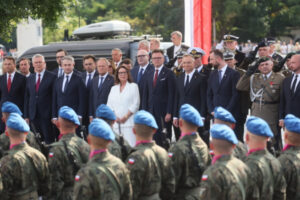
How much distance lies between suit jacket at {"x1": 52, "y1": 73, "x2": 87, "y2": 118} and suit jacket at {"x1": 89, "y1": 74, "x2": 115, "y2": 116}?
167mm

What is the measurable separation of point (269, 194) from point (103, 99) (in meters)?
5.51

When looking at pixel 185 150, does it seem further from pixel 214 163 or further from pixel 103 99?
pixel 103 99

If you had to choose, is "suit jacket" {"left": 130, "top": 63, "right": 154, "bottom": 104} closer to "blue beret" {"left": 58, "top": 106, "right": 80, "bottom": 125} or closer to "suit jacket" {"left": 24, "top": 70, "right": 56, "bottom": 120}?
"suit jacket" {"left": 24, "top": 70, "right": 56, "bottom": 120}

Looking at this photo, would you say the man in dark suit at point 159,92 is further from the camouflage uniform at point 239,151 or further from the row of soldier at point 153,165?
the camouflage uniform at point 239,151

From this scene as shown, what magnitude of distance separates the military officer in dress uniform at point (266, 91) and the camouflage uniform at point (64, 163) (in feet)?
13.0

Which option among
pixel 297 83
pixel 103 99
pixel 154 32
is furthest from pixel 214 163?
pixel 154 32

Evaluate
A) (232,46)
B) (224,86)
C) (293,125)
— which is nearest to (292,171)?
(293,125)

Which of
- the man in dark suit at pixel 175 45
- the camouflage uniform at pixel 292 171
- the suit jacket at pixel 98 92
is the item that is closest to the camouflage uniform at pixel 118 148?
the camouflage uniform at pixel 292 171

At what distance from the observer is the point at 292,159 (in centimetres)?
577

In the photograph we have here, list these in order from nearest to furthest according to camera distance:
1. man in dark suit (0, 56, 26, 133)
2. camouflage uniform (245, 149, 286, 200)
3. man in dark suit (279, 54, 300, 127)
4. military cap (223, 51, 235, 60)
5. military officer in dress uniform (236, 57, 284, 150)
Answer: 1. camouflage uniform (245, 149, 286, 200)
2. man in dark suit (279, 54, 300, 127)
3. military officer in dress uniform (236, 57, 284, 150)
4. military cap (223, 51, 235, 60)
5. man in dark suit (0, 56, 26, 133)

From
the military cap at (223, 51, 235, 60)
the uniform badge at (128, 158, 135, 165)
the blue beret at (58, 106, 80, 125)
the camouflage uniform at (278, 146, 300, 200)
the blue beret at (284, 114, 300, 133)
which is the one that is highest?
the military cap at (223, 51, 235, 60)

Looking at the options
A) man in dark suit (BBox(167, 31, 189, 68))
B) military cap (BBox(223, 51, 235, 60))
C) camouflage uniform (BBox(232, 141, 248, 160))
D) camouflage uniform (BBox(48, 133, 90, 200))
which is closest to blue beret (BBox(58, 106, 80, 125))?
camouflage uniform (BBox(48, 133, 90, 200))

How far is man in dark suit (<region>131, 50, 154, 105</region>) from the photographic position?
1045 centimetres

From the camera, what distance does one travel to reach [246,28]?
46.6 m
